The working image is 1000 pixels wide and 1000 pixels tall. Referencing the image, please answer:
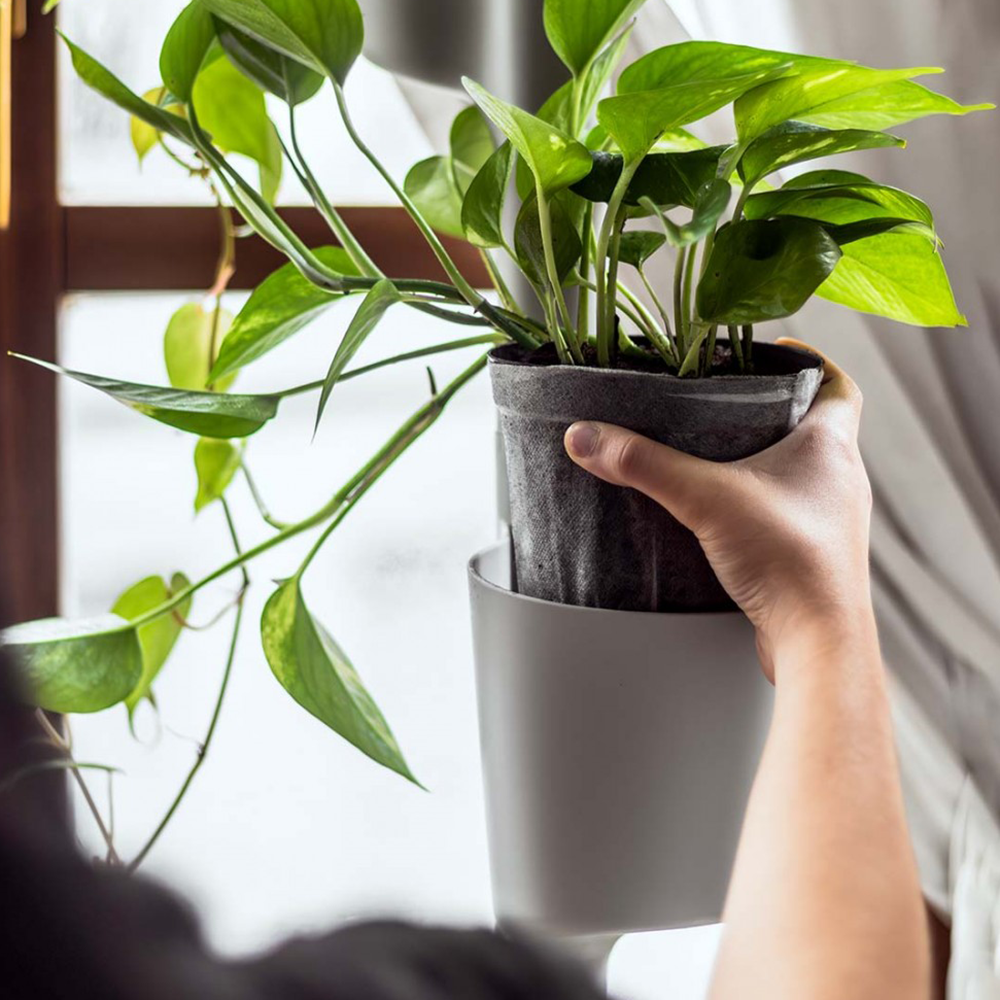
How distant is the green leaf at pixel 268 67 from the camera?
0.61 m

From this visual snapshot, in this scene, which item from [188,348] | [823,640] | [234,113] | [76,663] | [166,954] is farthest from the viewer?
[188,348]

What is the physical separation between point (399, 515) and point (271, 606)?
564 millimetres

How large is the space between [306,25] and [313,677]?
14.8 inches

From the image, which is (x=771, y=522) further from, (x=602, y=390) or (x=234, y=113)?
(x=234, y=113)

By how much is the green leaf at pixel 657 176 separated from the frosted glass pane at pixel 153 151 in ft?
1.83

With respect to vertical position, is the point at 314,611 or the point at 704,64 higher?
the point at 704,64

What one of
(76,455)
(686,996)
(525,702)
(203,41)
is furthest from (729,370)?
(76,455)

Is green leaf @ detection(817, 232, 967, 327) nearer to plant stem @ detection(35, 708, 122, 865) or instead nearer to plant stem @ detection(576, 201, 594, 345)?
plant stem @ detection(576, 201, 594, 345)

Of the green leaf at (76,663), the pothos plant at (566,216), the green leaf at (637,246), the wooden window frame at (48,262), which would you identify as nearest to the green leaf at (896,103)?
the pothos plant at (566,216)

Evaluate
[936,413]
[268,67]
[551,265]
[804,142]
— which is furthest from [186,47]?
[936,413]

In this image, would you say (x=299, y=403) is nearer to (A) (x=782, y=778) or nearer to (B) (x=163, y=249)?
(B) (x=163, y=249)

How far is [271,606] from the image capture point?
24.7 inches

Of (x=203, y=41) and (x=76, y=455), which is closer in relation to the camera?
(x=203, y=41)

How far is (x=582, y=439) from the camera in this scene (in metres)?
0.52
